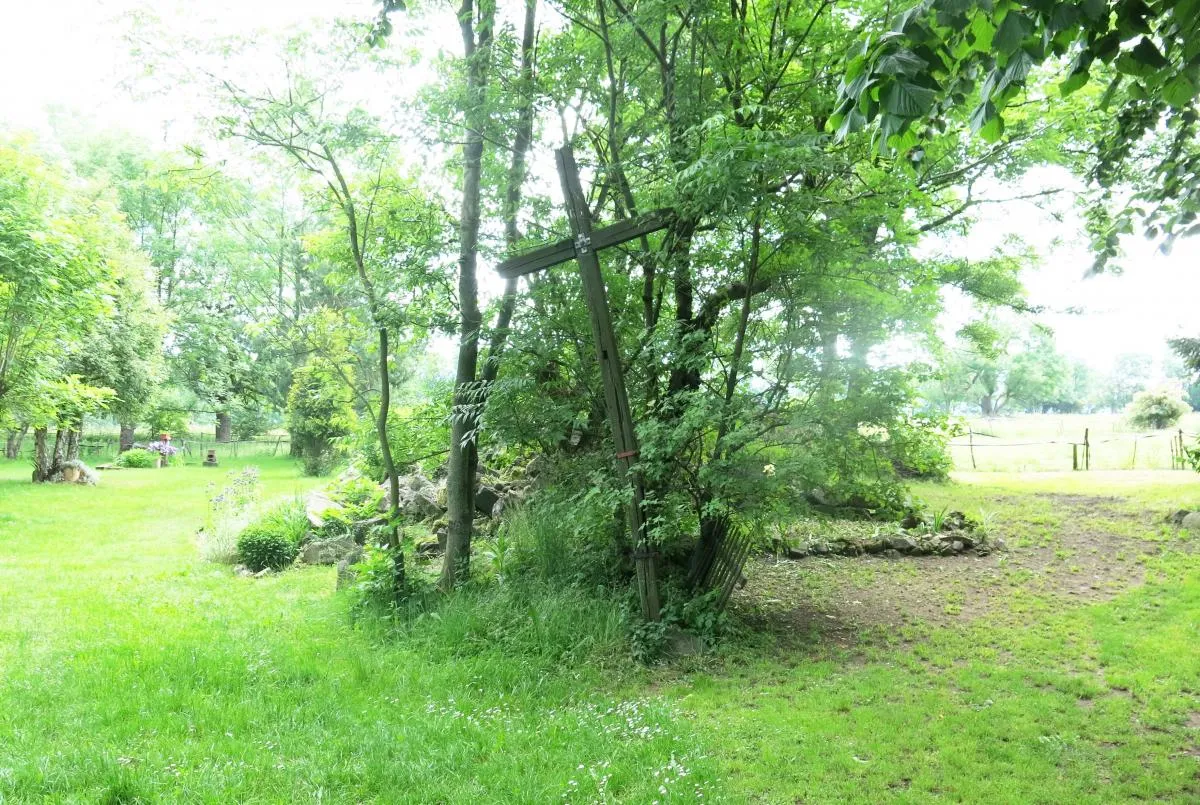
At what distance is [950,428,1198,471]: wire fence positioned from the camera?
52.6 feet

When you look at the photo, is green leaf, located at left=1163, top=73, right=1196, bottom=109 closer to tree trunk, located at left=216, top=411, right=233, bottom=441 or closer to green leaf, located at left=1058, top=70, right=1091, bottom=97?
green leaf, located at left=1058, top=70, right=1091, bottom=97

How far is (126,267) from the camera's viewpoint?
63.2ft

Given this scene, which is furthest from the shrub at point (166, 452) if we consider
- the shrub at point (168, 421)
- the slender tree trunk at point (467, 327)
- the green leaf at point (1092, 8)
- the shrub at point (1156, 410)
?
the shrub at point (1156, 410)

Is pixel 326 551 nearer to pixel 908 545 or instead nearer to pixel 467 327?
pixel 467 327

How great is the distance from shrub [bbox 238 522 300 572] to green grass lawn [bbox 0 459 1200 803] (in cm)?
167

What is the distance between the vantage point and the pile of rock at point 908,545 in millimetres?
8328

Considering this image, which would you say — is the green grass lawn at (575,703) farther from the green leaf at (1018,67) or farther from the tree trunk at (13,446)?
the tree trunk at (13,446)

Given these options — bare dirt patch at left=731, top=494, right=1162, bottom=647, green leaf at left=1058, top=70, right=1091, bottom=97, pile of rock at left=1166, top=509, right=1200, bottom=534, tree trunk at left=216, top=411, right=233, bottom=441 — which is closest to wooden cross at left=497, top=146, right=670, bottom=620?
bare dirt patch at left=731, top=494, right=1162, bottom=647

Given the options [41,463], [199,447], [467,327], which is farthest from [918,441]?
[199,447]

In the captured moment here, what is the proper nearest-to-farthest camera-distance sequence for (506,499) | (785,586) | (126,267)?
(785,586), (506,499), (126,267)

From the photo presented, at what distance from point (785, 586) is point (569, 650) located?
284 cm

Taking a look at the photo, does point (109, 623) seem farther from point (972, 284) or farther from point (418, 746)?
point (972, 284)

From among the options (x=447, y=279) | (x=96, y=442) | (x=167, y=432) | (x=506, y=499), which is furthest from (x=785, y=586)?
(x=96, y=442)

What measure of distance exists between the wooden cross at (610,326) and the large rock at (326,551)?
500 centimetres
